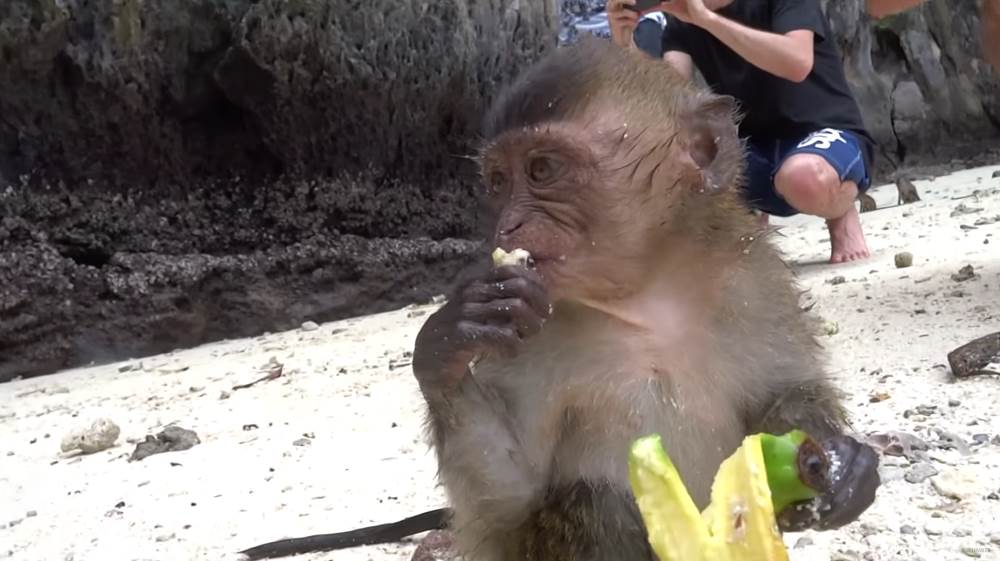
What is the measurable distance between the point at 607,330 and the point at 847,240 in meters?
3.47

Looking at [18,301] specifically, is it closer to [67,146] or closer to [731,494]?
[67,146]

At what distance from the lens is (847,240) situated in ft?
16.7

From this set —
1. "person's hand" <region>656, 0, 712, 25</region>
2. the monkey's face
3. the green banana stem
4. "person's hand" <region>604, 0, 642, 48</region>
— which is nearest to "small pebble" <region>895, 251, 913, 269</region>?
"person's hand" <region>656, 0, 712, 25</region>

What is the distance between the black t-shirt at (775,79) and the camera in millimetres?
4621

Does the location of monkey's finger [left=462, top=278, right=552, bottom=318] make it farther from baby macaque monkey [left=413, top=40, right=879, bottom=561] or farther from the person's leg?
the person's leg

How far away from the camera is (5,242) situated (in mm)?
5668

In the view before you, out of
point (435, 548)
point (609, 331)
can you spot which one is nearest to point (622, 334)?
point (609, 331)

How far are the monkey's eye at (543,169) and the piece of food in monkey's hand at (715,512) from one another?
64cm

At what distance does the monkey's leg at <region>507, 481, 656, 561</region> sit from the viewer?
5.80 ft

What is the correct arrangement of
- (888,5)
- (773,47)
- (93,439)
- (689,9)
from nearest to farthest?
(93,439), (888,5), (689,9), (773,47)

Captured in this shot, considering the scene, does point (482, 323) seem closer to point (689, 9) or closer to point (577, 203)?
point (577, 203)

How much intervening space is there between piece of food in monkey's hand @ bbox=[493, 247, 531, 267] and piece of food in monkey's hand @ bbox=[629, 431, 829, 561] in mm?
456

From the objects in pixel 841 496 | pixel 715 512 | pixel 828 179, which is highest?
pixel 715 512

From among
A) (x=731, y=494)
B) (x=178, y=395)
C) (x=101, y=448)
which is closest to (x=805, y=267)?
(x=178, y=395)
